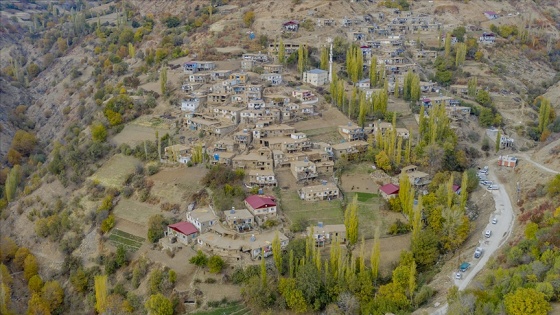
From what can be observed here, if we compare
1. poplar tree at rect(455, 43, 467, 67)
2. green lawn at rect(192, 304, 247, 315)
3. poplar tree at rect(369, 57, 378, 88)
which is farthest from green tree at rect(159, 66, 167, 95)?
poplar tree at rect(455, 43, 467, 67)

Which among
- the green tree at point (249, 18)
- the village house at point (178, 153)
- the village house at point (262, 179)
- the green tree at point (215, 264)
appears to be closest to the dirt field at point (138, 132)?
the village house at point (178, 153)

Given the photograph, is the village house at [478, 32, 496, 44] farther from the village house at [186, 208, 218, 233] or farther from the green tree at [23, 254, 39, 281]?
the green tree at [23, 254, 39, 281]

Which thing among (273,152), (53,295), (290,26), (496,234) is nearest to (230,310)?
(53,295)

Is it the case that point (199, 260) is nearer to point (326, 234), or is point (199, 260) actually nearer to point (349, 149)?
point (326, 234)

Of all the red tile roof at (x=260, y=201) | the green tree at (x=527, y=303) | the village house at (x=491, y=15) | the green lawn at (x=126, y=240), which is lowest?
the green lawn at (x=126, y=240)

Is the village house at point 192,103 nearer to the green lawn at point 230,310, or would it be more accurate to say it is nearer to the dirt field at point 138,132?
the dirt field at point 138,132

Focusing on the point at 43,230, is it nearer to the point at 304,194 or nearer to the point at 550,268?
the point at 304,194
